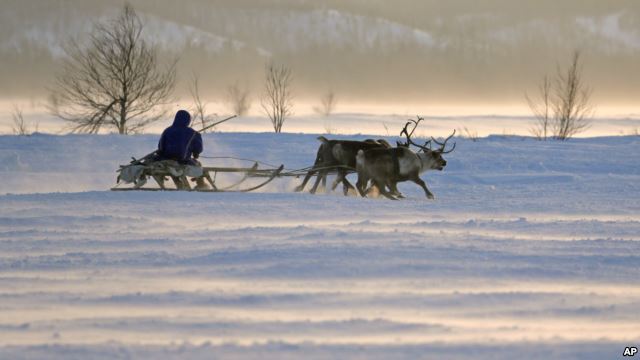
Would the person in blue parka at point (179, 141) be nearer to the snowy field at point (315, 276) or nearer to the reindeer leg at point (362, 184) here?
the snowy field at point (315, 276)

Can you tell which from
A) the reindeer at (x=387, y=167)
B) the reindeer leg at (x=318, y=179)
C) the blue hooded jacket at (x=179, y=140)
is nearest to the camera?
the blue hooded jacket at (x=179, y=140)

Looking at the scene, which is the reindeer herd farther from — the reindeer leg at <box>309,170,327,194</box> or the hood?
the hood

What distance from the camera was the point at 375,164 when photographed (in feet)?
57.6

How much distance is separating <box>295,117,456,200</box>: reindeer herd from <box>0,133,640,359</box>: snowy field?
0.48m

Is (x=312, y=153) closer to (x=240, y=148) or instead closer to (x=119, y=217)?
(x=240, y=148)

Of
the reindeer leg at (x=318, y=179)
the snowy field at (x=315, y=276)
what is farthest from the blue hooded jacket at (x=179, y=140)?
the reindeer leg at (x=318, y=179)

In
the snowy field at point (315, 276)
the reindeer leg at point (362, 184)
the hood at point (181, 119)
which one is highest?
the hood at point (181, 119)

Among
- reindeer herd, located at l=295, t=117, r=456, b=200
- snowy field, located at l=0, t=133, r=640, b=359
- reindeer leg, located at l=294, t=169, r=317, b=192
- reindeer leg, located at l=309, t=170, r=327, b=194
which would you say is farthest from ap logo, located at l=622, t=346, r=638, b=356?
reindeer leg, located at l=309, t=170, r=327, b=194

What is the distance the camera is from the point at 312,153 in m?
28.5

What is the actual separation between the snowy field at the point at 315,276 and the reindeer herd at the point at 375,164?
480 millimetres

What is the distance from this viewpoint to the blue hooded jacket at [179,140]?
56.1 ft

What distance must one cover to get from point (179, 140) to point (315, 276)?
27.0 ft

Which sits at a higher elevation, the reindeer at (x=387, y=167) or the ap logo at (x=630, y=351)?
the reindeer at (x=387, y=167)

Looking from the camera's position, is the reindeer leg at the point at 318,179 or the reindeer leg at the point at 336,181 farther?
the reindeer leg at the point at 318,179
